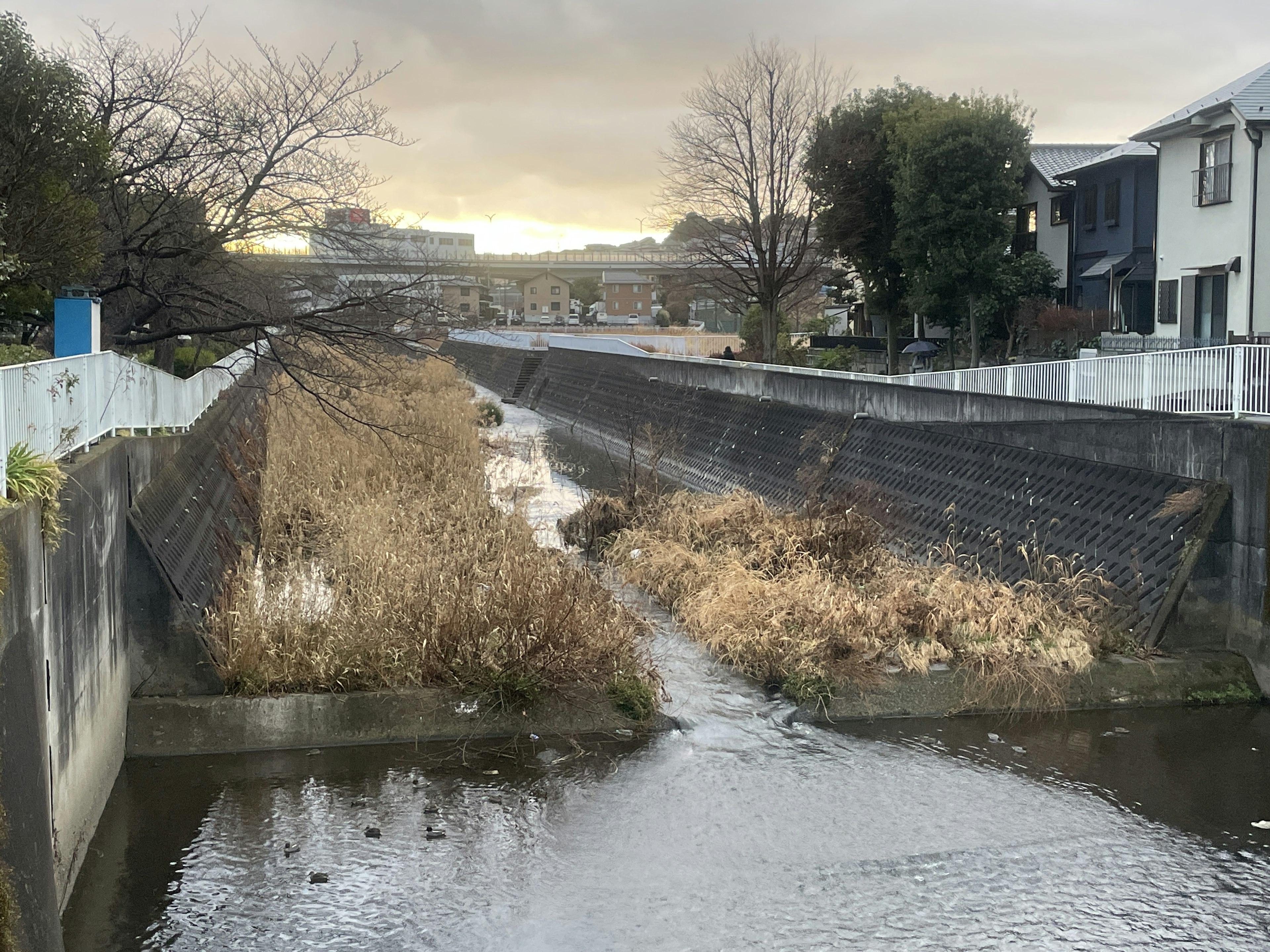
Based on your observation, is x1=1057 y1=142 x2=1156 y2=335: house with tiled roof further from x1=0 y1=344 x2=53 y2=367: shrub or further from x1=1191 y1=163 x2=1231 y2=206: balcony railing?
x1=0 y1=344 x2=53 y2=367: shrub

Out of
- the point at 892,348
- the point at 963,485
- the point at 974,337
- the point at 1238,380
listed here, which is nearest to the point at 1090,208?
the point at 974,337

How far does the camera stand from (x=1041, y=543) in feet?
41.7

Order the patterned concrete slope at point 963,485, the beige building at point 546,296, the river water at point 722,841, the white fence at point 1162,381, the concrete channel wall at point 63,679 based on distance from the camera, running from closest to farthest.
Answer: the concrete channel wall at point 63,679, the river water at point 722,841, the patterned concrete slope at point 963,485, the white fence at point 1162,381, the beige building at point 546,296

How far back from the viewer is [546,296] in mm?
146625

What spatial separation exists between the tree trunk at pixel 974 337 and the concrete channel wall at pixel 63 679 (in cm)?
2530

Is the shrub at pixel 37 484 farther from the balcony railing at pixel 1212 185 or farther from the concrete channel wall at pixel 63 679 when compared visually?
the balcony railing at pixel 1212 185

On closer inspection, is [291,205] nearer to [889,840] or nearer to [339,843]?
[339,843]

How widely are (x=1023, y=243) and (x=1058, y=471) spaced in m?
26.7

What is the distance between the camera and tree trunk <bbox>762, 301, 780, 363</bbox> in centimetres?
3853

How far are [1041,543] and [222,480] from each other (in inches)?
439

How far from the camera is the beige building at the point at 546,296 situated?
14525cm

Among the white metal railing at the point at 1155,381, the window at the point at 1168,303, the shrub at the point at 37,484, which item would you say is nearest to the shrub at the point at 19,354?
the shrub at the point at 37,484

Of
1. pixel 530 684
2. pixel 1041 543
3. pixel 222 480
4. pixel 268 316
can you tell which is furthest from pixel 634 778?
pixel 222 480

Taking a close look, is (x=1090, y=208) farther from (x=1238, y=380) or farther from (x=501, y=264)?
(x=501, y=264)
